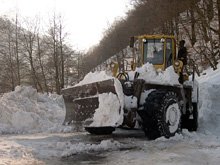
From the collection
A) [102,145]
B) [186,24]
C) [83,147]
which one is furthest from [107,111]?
[186,24]

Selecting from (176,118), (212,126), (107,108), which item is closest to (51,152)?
(107,108)

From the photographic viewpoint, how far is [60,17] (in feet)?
78.3

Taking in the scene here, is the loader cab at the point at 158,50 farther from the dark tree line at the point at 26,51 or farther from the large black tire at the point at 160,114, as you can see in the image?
the dark tree line at the point at 26,51

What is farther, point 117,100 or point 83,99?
point 83,99

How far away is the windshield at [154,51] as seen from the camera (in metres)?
7.34

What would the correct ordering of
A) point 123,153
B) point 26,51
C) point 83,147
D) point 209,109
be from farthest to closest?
point 26,51, point 209,109, point 83,147, point 123,153

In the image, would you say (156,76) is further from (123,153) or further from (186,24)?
(186,24)

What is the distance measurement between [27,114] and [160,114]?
4.19 m

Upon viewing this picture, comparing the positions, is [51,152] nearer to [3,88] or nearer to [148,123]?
[148,123]

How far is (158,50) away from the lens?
291 inches

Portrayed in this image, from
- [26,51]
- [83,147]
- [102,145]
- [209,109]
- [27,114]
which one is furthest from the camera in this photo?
[26,51]

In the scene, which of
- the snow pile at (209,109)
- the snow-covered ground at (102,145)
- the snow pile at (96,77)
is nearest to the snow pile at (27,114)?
the snow-covered ground at (102,145)

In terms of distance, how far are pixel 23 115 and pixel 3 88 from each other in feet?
58.3

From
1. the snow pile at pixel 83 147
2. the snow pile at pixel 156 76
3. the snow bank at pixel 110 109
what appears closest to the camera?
the snow pile at pixel 83 147
